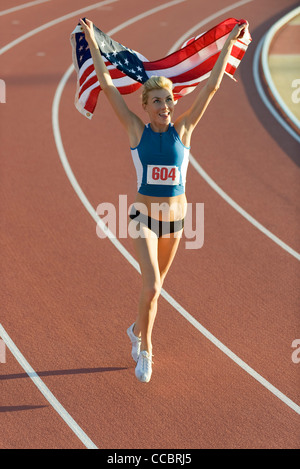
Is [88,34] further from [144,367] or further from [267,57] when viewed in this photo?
[267,57]

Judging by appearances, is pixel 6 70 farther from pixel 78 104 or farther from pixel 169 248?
pixel 169 248

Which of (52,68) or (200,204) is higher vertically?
(52,68)

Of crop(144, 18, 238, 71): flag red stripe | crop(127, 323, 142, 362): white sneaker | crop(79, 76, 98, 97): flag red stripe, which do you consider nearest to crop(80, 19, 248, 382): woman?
crop(127, 323, 142, 362): white sneaker

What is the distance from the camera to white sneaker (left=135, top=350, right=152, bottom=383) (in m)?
5.85

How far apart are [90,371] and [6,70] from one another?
8435 mm

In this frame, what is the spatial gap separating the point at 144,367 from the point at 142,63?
2740 mm

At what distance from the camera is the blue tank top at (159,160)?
559cm

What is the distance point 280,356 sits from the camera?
6473 millimetres

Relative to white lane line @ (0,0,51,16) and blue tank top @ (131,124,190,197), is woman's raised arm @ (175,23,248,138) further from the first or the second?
white lane line @ (0,0,51,16)

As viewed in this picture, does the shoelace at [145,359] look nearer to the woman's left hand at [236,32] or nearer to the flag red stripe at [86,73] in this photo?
the flag red stripe at [86,73]

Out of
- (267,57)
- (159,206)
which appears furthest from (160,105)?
(267,57)

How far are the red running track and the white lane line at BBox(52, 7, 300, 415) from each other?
4 centimetres

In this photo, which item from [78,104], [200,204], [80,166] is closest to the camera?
[78,104]
